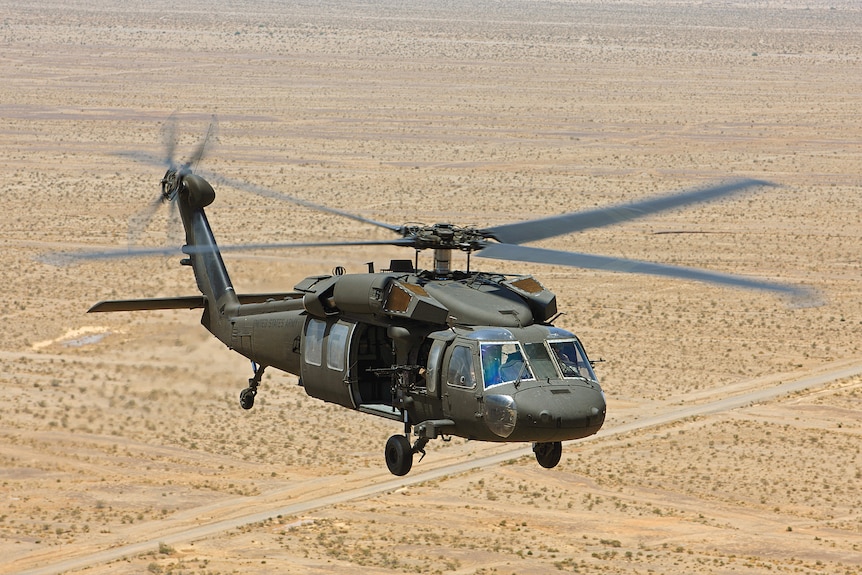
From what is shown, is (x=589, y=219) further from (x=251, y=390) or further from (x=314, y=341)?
(x=251, y=390)

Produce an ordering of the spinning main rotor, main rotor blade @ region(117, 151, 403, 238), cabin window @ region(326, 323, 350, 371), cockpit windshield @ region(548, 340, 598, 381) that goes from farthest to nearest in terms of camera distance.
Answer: cabin window @ region(326, 323, 350, 371), main rotor blade @ region(117, 151, 403, 238), cockpit windshield @ region(548, 340, 598, 381), the spinning main rotor

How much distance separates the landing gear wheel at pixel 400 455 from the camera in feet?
86.4

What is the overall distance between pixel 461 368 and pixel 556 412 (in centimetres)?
216

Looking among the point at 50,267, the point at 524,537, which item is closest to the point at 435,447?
the point at 524,537

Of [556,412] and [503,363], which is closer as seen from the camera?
[556,412]

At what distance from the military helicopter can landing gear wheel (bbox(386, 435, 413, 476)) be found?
25 millimetres

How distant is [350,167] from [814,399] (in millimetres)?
58397

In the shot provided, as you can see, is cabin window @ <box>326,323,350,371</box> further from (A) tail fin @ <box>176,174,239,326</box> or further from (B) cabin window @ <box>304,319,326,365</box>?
(A) tail fin @ <box>176,174,239,326</box>

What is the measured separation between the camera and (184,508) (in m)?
49.5

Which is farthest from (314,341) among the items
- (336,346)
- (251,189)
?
(251,189)

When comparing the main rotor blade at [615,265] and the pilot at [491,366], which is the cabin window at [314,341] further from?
the main rotor blade at [615,265]

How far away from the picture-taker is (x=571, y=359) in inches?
1005

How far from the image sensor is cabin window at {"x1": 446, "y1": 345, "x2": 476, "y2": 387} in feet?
82.7

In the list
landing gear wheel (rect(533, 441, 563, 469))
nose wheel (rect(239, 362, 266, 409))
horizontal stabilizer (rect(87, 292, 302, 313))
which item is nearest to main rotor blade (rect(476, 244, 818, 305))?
landing gear wheel (rect(533, 441, 563, 469))
